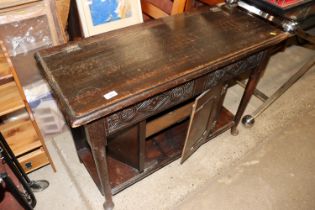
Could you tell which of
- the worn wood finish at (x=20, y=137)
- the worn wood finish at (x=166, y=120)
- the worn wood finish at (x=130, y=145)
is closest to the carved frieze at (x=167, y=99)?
the worn wood finish at (x=130, y=145)

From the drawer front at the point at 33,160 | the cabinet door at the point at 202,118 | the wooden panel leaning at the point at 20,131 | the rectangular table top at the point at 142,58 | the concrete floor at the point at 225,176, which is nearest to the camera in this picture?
the rectangular table top at the point at 142,58

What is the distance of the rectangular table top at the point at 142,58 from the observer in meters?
0.97

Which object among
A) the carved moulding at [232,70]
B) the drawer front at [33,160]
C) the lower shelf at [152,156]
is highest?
the carved moulding at [232,70]

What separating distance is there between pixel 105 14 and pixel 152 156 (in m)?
0.94

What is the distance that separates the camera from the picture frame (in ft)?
4.87

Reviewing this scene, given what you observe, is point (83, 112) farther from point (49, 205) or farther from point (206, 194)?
point (206, 194)

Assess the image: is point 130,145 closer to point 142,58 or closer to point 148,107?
point 148,107

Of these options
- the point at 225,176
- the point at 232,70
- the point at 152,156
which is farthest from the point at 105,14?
the point at 225,176

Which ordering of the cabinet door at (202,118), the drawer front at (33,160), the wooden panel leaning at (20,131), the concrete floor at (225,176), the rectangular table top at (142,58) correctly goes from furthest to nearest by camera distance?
the concrete floor at (225,176), the drawer front at (33,160), the cabinet door at (202,118), the wooden panel leaning at (20,131), the rectangular table top at (142,58)

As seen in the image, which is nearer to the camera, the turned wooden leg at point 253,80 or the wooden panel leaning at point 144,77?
the wooden panel leaning at point 144,77

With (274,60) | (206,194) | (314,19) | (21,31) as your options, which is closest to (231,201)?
(206,194)

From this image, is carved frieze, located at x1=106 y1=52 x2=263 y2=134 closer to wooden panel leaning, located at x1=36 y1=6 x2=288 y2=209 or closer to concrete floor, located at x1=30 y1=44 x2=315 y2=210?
wooden panel leaning, located at x1=36 y1=6 x2=288 y2=209

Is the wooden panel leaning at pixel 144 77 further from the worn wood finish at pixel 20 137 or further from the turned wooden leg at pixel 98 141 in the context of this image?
the worn wood finish at pixel 20 137

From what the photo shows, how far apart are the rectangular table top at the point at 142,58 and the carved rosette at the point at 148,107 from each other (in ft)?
0.24
